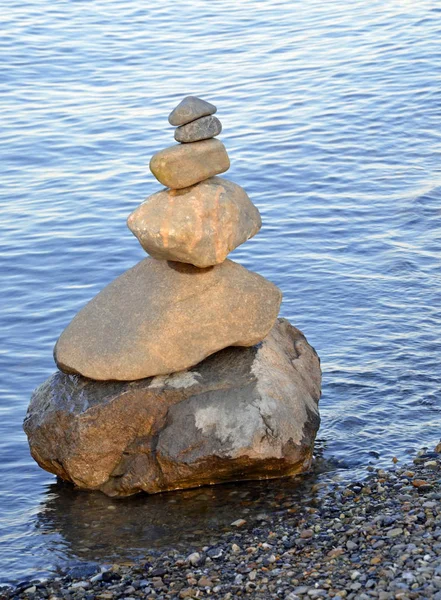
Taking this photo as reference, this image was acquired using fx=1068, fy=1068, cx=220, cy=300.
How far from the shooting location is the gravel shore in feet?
25.2

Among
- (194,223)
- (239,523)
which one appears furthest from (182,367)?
(239,523)

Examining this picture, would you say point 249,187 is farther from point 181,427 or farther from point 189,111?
point 181,427

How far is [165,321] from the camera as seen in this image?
32.6 feet

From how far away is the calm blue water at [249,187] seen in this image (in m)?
10.7

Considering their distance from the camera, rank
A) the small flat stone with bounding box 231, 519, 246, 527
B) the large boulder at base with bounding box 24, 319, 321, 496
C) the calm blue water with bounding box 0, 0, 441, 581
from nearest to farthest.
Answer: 1. the small flat stone with bounding box 231, 519, 246, 527
2. the large boulder at base with bounding box 24, 319, 321, 496
3. the calm blue water with bounding box 0, 0, 441, 581

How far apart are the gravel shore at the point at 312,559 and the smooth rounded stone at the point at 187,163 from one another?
3.09 meters

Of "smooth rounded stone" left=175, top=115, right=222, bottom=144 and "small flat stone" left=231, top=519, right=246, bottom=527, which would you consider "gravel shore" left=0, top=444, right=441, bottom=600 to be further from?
"smooth rounded stone" left=175, top=115, right=222, bottom=144

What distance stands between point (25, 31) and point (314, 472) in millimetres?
21186

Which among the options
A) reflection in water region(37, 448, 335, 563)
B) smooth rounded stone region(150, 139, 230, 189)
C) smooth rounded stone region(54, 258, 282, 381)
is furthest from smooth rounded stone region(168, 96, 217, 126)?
reflection in water region(37, 448, 335, 563)

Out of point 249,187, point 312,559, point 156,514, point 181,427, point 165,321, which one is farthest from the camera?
point 249,187

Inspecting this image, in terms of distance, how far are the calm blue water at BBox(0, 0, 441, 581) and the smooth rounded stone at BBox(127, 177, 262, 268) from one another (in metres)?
2.26

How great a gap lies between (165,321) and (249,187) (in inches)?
339

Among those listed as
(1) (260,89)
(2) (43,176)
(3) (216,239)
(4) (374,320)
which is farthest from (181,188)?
(1) (260,89)

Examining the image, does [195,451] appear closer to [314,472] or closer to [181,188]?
[314,472]
